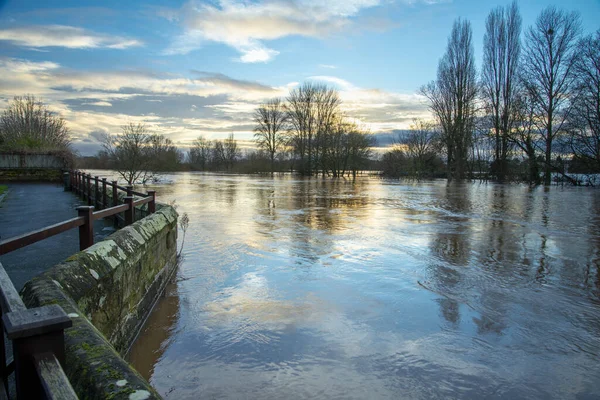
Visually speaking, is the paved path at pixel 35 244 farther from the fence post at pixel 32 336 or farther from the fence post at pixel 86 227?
the fence post at pixel 32 336

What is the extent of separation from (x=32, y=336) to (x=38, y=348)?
6 centimetres

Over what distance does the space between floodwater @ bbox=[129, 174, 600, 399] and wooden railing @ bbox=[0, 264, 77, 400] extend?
186cm

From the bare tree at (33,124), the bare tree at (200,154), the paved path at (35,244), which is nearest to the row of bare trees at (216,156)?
the bare tree at (200,154)

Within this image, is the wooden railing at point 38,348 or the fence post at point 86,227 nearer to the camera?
the wooden railing at point 38,348

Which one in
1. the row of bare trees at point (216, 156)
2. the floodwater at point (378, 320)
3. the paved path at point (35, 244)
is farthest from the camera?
the row of bare trees at point (216, 156)

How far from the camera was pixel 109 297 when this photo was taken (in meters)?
3.71

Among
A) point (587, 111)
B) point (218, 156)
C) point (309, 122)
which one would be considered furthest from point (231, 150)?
point (587, 111)

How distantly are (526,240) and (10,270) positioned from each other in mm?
10015

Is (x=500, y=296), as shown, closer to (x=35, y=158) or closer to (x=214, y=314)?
(x=214, y=314)

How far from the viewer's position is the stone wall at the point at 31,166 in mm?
27828

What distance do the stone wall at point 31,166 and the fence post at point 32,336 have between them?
1216 inches

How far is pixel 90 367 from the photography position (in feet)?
6.36

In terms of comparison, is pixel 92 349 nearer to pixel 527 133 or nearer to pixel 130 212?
pixel 130 212

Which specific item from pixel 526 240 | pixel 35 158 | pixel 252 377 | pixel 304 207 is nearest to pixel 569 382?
pixel 252 377
